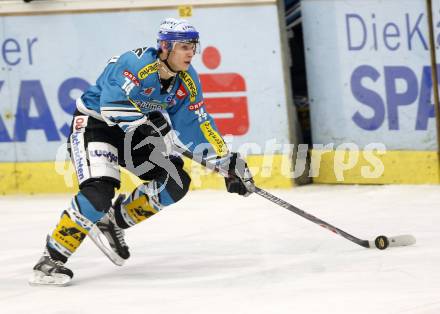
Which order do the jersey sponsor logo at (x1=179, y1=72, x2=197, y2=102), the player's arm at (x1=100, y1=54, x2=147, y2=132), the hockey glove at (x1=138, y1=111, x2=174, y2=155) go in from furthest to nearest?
the jersey sponsor logo at (x1=179, y1=72, x2=197, y2=102), the hockey glove at (x1=138, y1=111, x2=174, y2=155), the player's arm at (x1=100, y1=54, x2=147, y2=132)

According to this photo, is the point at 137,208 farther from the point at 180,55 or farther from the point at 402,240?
the point at 402,240

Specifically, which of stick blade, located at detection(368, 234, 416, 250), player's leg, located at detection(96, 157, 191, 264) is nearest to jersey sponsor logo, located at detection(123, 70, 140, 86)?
player's leg, located at detection(96, 157, 191, 264)

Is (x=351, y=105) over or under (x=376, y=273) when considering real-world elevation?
over

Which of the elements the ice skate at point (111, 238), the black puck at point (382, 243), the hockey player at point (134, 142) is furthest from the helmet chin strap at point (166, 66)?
the black puck at point (382, 243)

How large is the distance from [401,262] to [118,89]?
165 centimetres

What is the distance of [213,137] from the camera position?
209 inches

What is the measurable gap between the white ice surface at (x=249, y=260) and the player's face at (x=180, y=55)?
1.07 meters

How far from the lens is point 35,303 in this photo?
15.4 feet

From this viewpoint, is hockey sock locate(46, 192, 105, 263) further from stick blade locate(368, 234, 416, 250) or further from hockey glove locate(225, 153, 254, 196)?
stick blade locate(368, 234, 416, 250)

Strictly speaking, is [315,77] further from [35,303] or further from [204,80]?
[35,303]

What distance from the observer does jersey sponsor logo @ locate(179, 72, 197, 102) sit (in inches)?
204

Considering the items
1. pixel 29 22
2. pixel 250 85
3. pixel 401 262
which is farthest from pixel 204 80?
pixel 401 262

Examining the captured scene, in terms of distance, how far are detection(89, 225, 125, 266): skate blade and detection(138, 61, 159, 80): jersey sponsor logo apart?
3.05ft

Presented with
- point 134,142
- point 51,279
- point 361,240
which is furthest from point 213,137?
point 51,279
